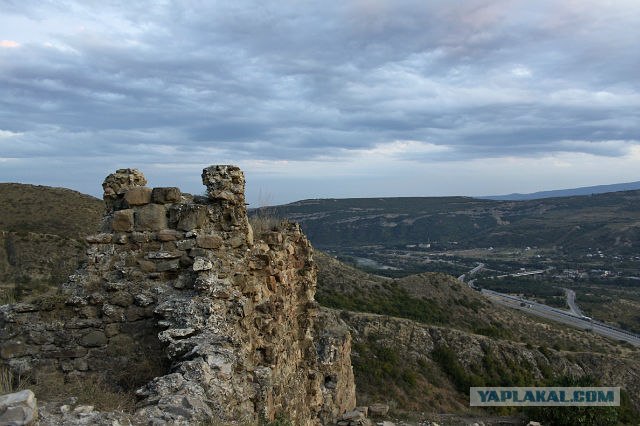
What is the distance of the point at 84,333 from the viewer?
6.85 m

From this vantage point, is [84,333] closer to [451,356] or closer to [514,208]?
[451,356]

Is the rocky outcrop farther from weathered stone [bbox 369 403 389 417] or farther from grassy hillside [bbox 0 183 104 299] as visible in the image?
grassy hillside [bbox 0 183 104 299]

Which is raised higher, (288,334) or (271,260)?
(271,260)

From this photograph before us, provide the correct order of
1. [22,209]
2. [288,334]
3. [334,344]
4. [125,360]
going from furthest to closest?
[22,209]
[334,344]
[288,334]
[125,360]

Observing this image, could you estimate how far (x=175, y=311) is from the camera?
656cm

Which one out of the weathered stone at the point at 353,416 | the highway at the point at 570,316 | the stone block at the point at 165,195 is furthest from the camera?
the highway at the point at 570,316

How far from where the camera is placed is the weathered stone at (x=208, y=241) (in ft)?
24.7

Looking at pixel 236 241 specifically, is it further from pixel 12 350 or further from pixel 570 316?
pixel 570 316

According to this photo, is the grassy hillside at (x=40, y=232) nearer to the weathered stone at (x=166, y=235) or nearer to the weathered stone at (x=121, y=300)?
the weathered stone at (x=166, y=235)

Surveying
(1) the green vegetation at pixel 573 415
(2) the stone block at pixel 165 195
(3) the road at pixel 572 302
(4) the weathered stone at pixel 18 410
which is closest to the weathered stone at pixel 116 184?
(2) the stone block at pixel 165 195

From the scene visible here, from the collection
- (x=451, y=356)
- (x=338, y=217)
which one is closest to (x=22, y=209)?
(x=451, y=356)

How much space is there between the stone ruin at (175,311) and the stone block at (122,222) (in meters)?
0.02

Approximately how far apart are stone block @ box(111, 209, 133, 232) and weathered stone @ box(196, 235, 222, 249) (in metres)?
1.19

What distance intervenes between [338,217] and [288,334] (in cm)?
17337
